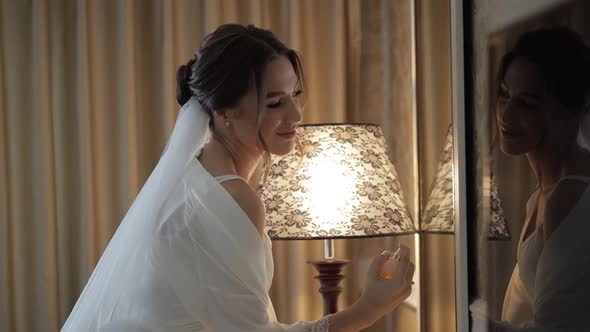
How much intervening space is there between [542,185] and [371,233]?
1.24 m

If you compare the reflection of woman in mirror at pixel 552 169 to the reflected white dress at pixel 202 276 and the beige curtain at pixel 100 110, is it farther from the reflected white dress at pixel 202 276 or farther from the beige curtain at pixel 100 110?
the beige curtain at pixel 100 110

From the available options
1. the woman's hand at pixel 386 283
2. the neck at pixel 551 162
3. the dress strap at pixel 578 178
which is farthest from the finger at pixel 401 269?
the dress strap at pixel 578 178

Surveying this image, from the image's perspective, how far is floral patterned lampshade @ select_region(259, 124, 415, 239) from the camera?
87.1 inches

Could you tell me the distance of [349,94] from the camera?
3.20 meters

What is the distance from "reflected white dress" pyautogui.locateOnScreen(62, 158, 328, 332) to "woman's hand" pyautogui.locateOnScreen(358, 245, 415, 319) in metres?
0.25

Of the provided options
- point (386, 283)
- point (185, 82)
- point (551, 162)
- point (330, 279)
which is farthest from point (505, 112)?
point (330, 279)

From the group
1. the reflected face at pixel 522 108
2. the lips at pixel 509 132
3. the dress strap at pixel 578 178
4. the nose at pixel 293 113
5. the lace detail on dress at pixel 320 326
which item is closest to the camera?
the dress strap at pixel 578 178

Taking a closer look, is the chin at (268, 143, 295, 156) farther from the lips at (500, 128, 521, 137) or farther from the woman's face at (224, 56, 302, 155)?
the lips at (500, 128, 521, 137)

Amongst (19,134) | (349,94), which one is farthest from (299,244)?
(19,134)

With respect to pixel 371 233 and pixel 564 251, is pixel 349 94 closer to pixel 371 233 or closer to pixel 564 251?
pixel 371 233

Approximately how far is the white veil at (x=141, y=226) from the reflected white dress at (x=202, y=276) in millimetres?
33

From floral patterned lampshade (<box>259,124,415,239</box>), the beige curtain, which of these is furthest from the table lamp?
the beige curtain

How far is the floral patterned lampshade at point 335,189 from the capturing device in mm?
2213

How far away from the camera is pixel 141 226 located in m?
1.86
